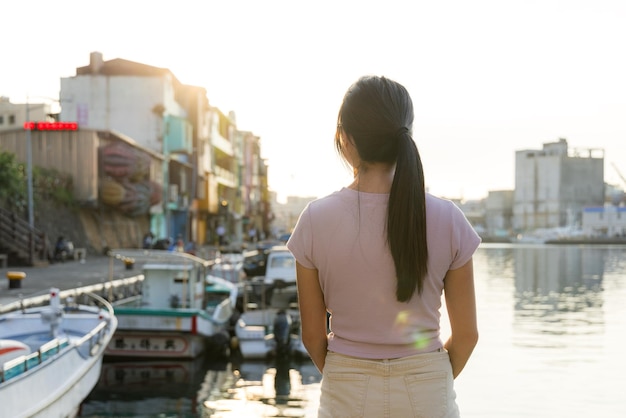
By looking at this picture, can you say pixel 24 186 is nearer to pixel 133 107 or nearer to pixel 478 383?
pixel 133 107

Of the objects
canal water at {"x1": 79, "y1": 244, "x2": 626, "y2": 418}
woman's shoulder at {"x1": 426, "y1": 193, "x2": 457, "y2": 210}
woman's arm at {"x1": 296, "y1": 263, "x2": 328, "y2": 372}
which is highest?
woman's shoulder at {"x1": 426, "y1": 193, "x2": 457, "y2": 210}

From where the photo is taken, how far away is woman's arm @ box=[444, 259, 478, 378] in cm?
299

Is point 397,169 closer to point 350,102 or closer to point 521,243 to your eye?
point 350,102

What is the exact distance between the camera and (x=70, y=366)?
1382 cm

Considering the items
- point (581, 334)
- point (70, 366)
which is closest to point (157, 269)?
point (70, 366)

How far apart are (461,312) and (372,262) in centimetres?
37

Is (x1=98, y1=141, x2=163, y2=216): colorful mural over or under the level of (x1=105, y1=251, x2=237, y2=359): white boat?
over

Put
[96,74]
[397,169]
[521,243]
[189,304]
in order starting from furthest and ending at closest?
[521,243] → [96,74] → [189,304] → [397,169]

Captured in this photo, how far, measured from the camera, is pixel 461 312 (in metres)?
3.02

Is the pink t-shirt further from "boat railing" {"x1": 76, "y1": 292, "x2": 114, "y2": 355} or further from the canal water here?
the canal water

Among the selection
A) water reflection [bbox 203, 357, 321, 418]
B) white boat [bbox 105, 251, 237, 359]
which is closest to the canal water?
water reflection [bbox 203, 357, 321, 418]

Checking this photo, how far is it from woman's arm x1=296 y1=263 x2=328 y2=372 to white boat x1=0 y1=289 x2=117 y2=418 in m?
7.96

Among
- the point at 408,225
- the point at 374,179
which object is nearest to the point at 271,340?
the point at 374,179

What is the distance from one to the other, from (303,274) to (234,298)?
2539 centimetres
